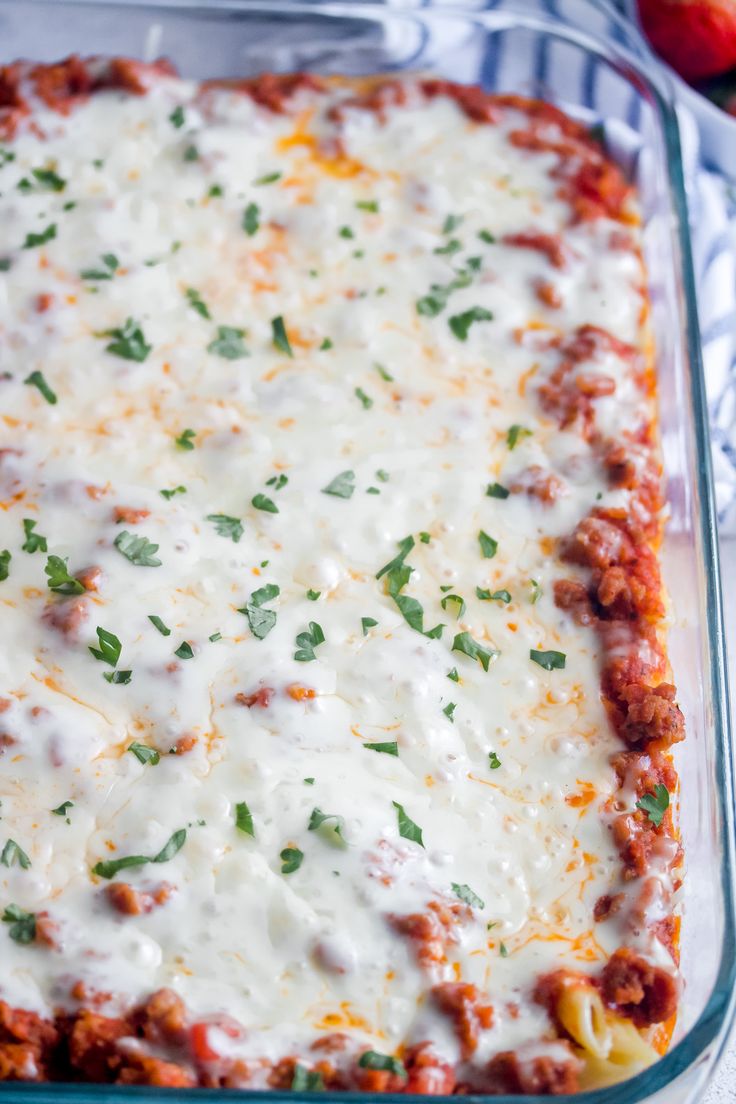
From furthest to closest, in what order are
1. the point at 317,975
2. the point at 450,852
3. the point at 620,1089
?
the point at 450,852 < the point at 317,975 < the point at 620,1089

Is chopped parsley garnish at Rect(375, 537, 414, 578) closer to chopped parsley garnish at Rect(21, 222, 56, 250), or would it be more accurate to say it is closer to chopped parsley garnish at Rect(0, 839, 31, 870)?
chopped parsley garnish at Rect(0, 839, 31, 870)

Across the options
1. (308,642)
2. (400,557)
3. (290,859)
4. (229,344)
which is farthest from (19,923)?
(229,344)

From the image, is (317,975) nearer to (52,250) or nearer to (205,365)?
(205,365)

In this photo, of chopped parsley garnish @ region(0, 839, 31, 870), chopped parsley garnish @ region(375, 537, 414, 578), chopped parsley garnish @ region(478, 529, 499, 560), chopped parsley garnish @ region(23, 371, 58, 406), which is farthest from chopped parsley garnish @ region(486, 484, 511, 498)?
chopped parsley garnish @ region(0, 839, 31, 870)

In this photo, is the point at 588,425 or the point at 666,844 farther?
the point at 588,425

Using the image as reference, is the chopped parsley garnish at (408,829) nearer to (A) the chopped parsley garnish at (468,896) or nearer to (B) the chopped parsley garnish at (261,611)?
(A) the chopped parsley garnish at (468,896)

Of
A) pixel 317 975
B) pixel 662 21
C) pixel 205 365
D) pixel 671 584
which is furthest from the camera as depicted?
pixel 662 21

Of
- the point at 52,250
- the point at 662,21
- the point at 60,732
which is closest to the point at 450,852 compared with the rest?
the point at 60,732

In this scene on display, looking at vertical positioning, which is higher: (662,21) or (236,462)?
(662,21)
